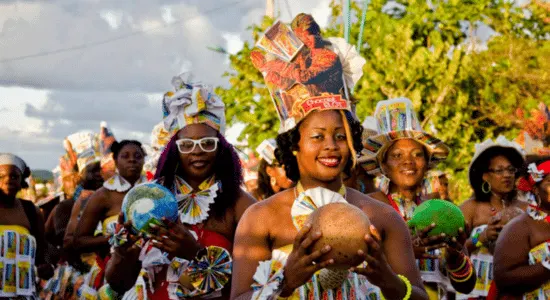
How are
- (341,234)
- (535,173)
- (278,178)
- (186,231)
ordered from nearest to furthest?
(341,234) → (186,231) → (535,173) → (278,178)

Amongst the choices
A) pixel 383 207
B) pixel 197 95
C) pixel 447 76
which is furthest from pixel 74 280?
pixel 447 76

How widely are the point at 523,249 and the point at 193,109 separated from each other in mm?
2355

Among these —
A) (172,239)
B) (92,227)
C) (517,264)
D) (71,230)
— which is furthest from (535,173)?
(71,230)

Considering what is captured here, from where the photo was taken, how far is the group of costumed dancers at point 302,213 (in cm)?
397

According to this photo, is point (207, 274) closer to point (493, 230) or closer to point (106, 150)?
point (493, 230)

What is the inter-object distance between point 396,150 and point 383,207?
259 centimetres

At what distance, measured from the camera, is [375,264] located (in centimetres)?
363

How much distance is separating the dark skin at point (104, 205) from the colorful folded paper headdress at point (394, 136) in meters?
2.07

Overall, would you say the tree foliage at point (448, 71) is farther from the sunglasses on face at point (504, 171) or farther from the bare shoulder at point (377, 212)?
the bare shoulder at point (377, 212)

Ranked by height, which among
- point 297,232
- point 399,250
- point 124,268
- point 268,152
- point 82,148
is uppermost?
point 82,148

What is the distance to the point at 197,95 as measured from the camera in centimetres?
635

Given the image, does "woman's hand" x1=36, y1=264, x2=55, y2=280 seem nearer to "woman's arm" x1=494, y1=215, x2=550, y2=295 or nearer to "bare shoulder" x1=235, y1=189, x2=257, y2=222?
"bare shoulder" x1=235, y1=189, x2=257, y2=222

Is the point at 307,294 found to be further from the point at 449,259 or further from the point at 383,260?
the point at 449,259

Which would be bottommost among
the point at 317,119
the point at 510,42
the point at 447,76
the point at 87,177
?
the point at 317,119
